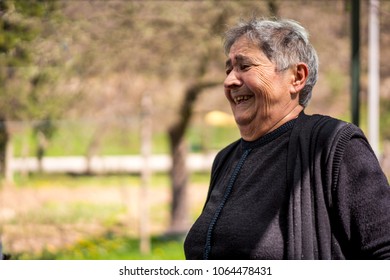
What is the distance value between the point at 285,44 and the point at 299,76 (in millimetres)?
106

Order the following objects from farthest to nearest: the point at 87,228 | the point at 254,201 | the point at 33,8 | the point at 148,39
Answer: the point at 87,228
the point at 148,39
the point at 33,8
the point at 254,201

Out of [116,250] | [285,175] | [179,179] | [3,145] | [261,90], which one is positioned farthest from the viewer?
[179,179]

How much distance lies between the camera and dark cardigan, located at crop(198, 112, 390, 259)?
195 cm

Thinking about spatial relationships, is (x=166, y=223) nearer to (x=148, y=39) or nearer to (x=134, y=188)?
(x=148, y=39)

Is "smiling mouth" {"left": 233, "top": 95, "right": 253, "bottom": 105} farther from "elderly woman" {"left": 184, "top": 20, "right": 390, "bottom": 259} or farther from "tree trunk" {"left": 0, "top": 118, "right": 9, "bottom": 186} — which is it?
"tree trunk" {"left": 0, "top": 118, "right": 9, "bottom": 186}

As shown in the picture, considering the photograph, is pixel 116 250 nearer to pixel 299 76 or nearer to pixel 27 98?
pixel 27 98

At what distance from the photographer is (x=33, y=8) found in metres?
4.17

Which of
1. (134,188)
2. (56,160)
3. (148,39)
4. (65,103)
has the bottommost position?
(134,188)

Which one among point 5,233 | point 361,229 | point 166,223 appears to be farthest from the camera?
point 166,223

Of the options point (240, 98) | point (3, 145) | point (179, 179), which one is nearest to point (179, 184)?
point (179, 179)

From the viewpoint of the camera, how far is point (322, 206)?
1.96 m

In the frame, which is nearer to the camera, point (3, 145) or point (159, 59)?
point (3, 145)
